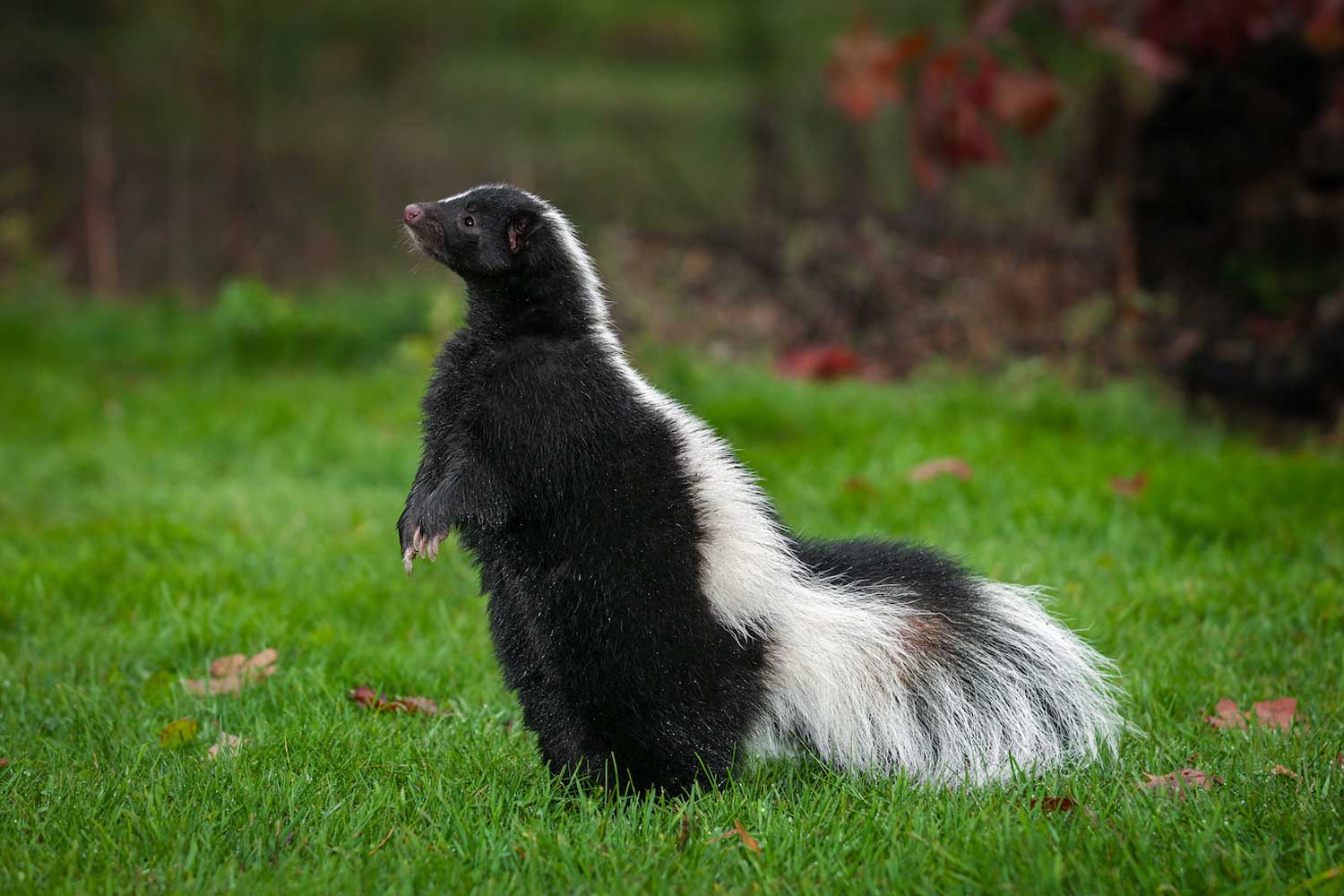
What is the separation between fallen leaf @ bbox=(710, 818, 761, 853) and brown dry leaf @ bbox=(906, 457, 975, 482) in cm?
320

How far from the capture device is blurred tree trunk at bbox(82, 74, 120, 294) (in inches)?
392

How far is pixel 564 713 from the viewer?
2.89 metres

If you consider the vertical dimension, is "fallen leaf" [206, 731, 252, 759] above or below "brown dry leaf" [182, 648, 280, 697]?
above

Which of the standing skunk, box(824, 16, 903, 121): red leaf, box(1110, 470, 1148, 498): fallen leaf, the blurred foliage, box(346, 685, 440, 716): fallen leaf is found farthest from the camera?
the blurred foliage

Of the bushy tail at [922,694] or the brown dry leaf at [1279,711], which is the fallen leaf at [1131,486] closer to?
the brown dry leaf at [1279,711]

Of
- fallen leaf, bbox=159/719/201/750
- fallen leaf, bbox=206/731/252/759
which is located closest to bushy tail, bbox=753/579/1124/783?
→ fallen leaf, bbox=206/731/252/759

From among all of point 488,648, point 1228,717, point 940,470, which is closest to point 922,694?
point 1228,717

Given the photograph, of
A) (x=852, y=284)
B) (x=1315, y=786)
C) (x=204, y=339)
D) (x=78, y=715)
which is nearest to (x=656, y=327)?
(x=852, y=284)

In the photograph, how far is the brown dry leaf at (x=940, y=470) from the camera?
5590 millimetres

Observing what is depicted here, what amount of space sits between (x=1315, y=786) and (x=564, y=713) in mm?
1632

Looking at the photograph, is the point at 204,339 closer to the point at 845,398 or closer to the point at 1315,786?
the point at 845,398

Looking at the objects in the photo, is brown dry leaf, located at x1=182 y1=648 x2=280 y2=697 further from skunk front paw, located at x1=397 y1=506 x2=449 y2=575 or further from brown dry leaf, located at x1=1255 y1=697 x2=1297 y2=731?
brown dry leaf, located at x1=1255 y1=697 x2=1297 y2=731

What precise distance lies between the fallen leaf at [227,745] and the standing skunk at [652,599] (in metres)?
0.68

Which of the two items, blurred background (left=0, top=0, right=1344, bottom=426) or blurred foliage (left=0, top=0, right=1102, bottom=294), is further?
blurred foliage (left=0, top=0, right=1102, bottom=294)
